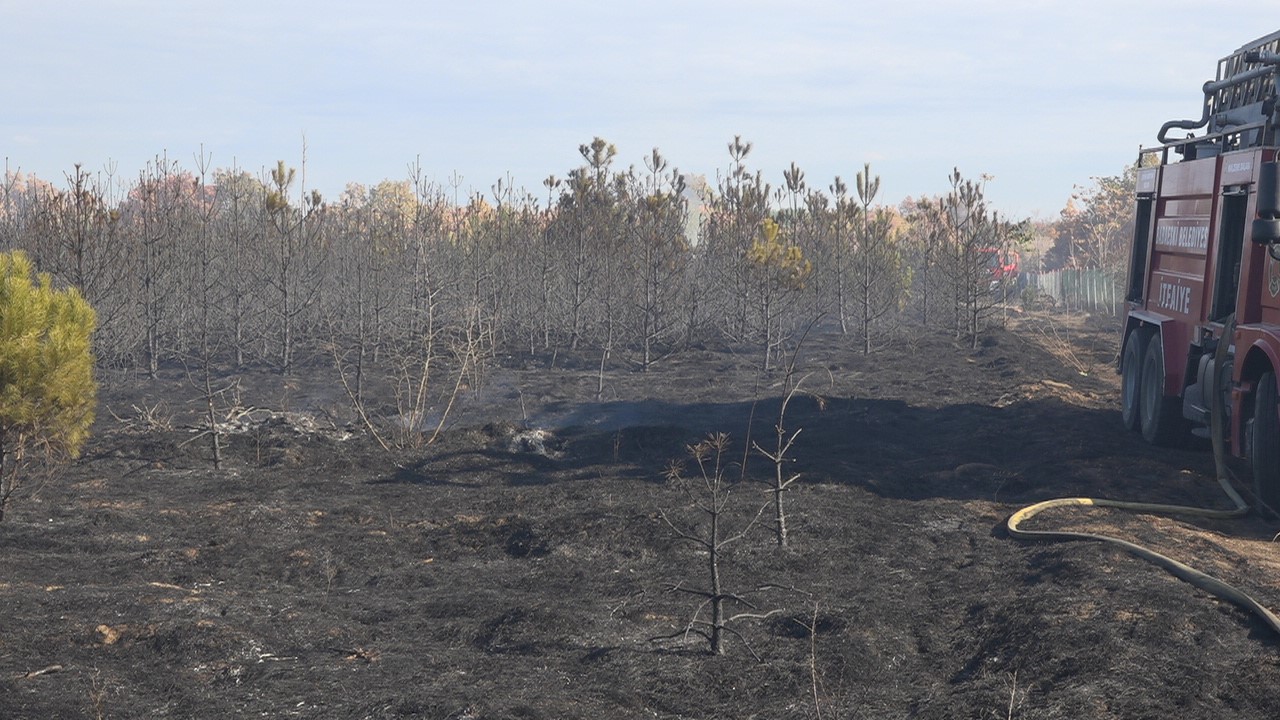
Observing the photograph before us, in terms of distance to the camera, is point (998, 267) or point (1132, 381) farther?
point (998, 267)

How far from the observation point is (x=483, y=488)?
467 inches

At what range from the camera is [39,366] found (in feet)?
30.7

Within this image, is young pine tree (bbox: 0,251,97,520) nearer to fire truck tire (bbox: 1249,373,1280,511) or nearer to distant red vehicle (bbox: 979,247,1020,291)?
fire truck tire (bbox: 1249,373,1280,511)

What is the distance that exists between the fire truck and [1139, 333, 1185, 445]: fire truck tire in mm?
15

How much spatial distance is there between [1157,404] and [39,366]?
34.9 ft

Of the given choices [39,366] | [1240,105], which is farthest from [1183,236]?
[39,366]

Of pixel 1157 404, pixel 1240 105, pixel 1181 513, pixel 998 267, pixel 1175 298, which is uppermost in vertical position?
pixel 1240 105

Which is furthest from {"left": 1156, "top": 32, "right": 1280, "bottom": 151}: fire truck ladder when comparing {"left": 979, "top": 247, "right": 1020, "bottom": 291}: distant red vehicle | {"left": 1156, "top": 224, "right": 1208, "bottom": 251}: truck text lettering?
{"left": 979, "top": 247, "right": 1020, "bottom": 291}: distant red vehicle

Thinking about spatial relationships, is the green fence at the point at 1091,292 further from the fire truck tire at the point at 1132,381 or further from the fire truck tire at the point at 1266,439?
the fire truck tire at the point at 1266,439

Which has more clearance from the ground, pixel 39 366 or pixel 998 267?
pixel 998 267

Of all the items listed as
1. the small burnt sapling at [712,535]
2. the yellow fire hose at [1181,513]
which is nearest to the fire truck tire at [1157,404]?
the yellow fire hose at [1181,513]

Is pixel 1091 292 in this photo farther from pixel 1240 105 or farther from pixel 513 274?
pixel 1240 105

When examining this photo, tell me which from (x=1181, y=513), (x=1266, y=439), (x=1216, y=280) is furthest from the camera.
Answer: (x=1216, y=280)

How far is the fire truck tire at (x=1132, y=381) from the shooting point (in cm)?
1331
